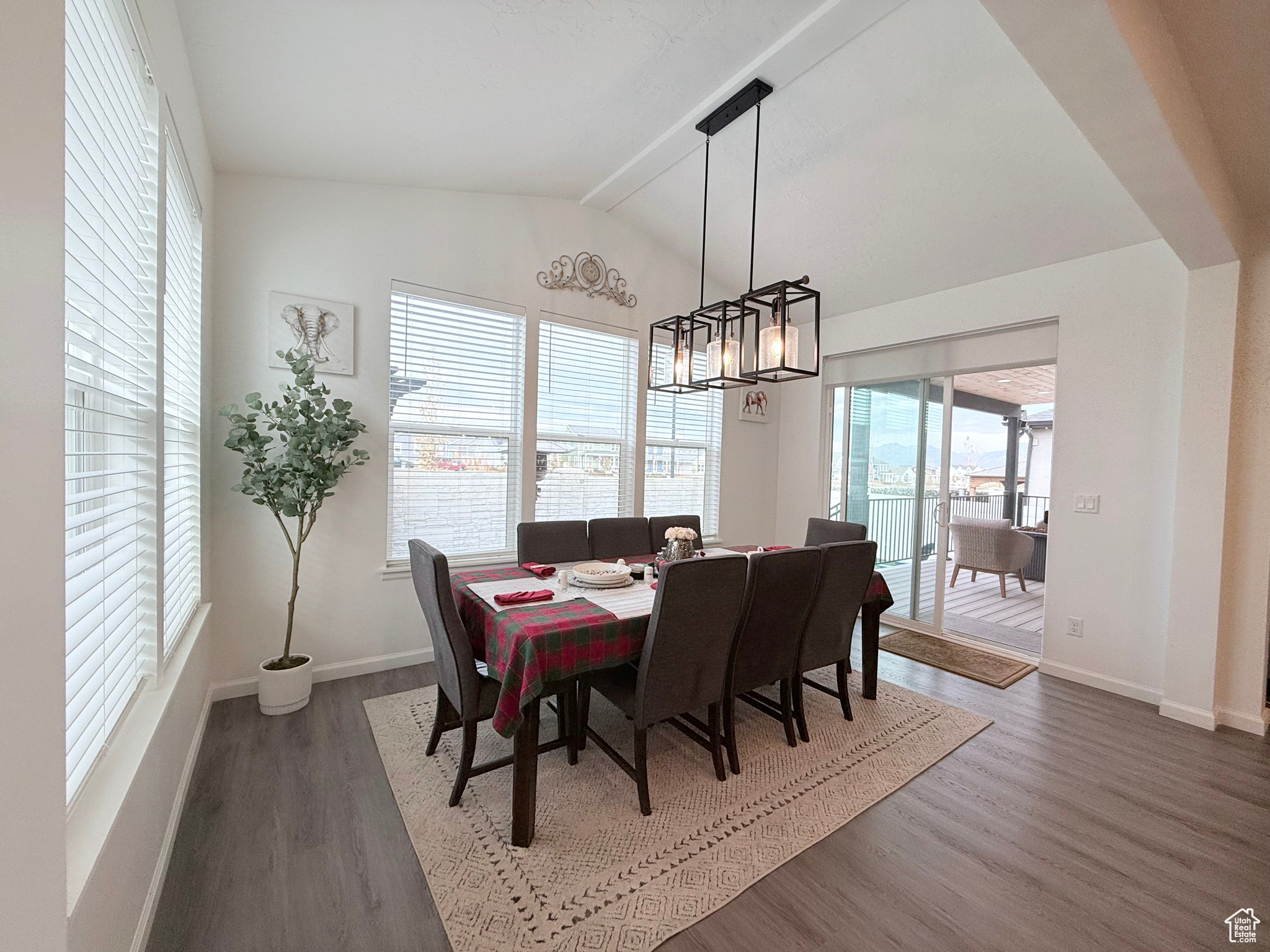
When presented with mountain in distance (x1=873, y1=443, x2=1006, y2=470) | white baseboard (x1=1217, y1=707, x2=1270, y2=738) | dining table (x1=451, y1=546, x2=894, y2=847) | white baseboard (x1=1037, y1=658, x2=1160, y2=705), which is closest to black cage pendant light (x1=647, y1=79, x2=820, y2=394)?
dining table (x1=451, y1=546, x2=894, y2=847)

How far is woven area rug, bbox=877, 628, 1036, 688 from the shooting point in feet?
11.2

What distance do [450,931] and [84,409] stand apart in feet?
5.35

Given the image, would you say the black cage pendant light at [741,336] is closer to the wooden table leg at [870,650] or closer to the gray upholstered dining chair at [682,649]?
the gray upholstered dining chair at [682,649]

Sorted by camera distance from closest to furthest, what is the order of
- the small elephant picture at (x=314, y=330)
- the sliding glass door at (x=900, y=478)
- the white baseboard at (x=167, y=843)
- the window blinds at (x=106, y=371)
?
1. the window blinds at (x=106, y=371)
2. the white baseboard at (x=167, y=843)
3. the small elephant picture at (x=314, y=330)
4. the sliding glass door at (x=900, y=478)

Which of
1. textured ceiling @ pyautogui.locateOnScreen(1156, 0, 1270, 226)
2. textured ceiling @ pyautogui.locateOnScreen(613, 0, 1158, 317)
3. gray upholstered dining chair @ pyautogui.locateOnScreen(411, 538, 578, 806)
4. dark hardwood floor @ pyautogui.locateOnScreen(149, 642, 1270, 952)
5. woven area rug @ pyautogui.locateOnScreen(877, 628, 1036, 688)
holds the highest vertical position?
textured ceiling @ pyautogui.locateOnScreen(613, 0, 1158, 317)

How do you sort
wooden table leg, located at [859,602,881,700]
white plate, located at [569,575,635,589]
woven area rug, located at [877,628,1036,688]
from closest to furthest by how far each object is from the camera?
white plate, located at [569,575,635,589]
wooden table leg, located at [859,602,881,700]
woven area rug, located at [877,628,1036,688]

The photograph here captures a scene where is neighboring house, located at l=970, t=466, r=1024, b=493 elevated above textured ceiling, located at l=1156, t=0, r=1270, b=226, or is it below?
below

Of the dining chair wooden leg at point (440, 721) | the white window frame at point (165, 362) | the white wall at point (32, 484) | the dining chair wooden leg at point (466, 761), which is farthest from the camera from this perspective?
the dining chair wooden leg at point (440, 721)

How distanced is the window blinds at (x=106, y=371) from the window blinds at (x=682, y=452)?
3.15 metres

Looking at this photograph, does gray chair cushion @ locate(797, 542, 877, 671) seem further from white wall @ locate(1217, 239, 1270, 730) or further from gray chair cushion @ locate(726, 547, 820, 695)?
white wall @ locate(1217, 239, 1270, 730)

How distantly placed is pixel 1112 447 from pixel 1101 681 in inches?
57.1

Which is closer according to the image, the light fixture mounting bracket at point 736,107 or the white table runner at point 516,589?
the white table runner at point 516,589

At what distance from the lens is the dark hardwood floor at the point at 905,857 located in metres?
1.53

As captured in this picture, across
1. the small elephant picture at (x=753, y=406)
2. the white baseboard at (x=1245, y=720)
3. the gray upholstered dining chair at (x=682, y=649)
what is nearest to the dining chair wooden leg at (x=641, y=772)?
the gray upholstered dining chair at (x=682, y=649)
